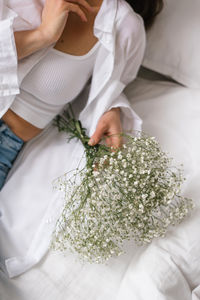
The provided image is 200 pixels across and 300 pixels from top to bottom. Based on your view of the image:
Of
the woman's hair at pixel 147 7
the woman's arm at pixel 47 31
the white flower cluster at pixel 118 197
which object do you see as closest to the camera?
the white flower cluster at pixel 118 197

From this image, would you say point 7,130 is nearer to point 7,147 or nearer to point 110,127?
point 7,147

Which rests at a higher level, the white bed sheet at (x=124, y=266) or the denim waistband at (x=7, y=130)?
the denim waistband at (x=7, y=130)

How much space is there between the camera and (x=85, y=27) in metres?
1.03

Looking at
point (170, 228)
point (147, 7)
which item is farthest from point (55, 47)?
point (170, 228)

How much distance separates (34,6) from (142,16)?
0.42 m

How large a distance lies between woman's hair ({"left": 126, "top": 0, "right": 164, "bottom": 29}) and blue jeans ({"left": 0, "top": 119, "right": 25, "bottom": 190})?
59 centimetres

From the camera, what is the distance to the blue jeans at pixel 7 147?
3.44ft

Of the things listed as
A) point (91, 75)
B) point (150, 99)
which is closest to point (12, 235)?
point (91, 75)

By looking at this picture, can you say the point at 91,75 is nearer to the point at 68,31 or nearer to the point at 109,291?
the point at 68,31

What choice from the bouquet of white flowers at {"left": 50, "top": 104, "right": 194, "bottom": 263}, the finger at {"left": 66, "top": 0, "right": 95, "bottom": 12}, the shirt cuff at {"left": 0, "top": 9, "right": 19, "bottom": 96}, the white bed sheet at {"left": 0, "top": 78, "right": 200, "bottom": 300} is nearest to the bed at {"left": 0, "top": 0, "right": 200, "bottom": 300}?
the white bed sheet at {"left": 0, "top": 78, "right": 200, "bottom": 300}

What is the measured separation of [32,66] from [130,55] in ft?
1.07

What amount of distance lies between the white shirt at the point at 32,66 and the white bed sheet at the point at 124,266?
24 mm

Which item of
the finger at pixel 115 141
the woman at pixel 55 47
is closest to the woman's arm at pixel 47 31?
the woman at pixel 55 47

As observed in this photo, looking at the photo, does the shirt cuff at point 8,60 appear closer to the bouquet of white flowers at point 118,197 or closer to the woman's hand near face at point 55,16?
the woman's hand near face at point 55,16
